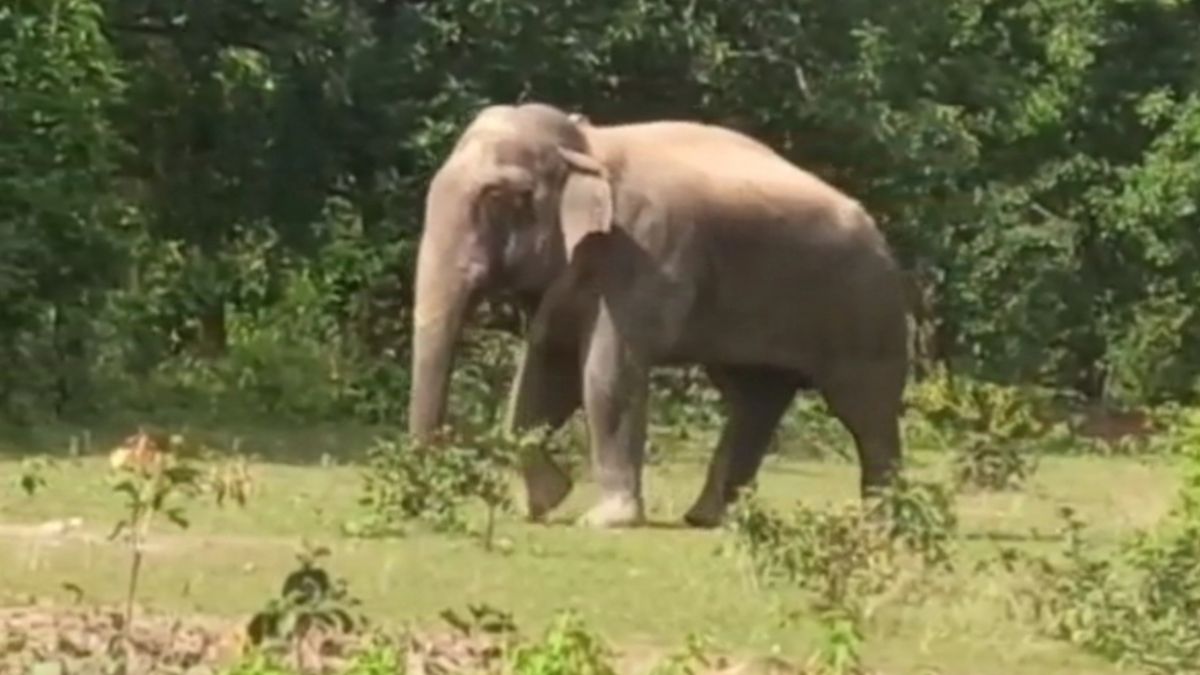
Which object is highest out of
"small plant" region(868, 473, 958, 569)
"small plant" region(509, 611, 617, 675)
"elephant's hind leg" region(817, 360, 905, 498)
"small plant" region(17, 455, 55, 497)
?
"small plant" region(509, 611, 617, 675)

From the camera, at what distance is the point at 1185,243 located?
35.3 metres

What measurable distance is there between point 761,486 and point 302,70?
347 inches

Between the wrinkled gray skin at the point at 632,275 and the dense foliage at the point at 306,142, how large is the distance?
23.1ft

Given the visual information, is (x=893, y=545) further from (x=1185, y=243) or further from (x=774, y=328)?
(x=1185, y=243)

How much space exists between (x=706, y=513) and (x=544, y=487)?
0.88 m

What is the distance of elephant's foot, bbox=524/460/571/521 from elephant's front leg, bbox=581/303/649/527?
0.52 feet

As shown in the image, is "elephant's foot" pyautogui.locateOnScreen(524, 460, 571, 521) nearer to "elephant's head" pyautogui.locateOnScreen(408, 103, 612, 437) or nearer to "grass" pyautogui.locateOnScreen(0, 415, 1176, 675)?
"grass" pyautogui.locateOnScreen(0, 415, 1176, 675)

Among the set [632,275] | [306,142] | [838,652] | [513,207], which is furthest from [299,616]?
[306,142]

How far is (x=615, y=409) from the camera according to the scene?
16.3 metres

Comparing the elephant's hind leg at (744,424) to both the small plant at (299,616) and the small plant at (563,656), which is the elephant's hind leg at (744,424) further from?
the small plant at (563,656)

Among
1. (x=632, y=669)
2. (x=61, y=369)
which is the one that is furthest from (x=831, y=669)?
(x=61, y=369)

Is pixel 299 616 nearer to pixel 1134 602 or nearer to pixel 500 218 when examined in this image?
pixel 1134 602

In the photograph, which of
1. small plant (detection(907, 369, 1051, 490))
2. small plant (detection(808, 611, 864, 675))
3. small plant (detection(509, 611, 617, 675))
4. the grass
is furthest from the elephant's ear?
small plant (detection(509, 611, 617, 675))

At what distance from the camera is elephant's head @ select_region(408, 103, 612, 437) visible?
16.3 m
